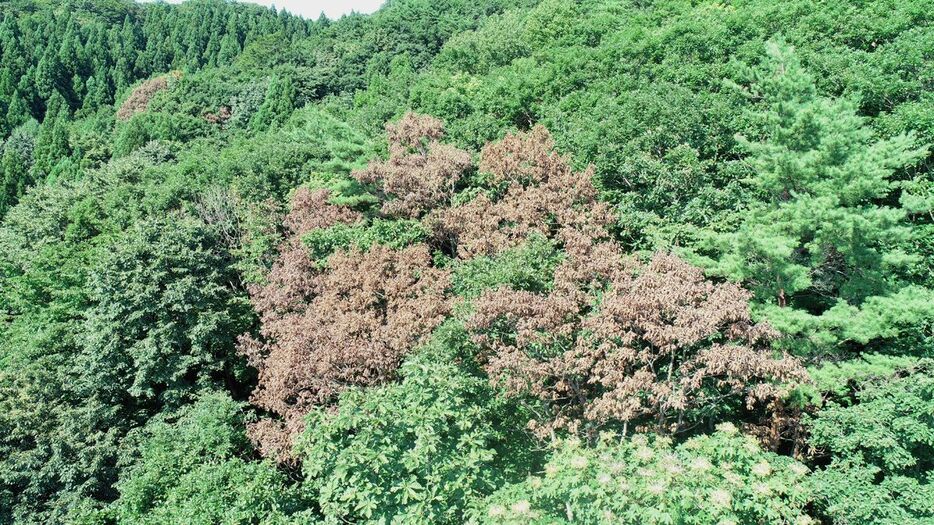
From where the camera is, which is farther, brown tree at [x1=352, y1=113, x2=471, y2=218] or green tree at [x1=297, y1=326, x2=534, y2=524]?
brown tree at [x1=352, y1=113, x2=471, y2=218]

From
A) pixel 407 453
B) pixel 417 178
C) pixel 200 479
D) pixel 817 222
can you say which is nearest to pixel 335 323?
pixel 200 479

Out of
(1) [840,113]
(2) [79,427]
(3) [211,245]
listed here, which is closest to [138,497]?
(2) [79,427]

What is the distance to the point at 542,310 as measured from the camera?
13.0 metres

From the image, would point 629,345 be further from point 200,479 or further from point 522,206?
point 200,479

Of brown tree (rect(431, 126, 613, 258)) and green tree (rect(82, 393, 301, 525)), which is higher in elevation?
brown tree (rect(431, 126, 613, 258))

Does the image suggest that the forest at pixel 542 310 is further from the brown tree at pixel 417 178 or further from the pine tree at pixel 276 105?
the pine tree at pixel 276 105

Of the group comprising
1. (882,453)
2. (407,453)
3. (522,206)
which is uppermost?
(522,206)

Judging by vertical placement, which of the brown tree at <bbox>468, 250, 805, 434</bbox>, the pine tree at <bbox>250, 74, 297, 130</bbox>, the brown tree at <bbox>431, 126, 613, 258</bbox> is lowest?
the brown tree at <bbox>468, 250, 805, 434</bbox>

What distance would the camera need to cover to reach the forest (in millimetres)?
11375

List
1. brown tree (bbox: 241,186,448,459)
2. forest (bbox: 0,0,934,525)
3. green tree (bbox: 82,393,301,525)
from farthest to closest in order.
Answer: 1. brown tree (bbox: 241,186,448,459)
2. green tree (bbox: 82,393,301,525)
3. forest (bbox: 0,0,934,525)

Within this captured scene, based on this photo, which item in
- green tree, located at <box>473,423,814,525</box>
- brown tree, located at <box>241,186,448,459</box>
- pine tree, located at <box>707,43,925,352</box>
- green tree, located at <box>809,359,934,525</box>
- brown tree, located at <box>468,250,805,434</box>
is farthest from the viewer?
brown tree, located at <box>241,186,448,459</box>

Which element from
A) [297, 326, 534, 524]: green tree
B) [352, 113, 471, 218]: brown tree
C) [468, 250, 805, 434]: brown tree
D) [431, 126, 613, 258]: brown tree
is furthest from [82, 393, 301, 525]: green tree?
[352, 113, 471, 218]: brown tree

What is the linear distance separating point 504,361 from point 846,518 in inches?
290

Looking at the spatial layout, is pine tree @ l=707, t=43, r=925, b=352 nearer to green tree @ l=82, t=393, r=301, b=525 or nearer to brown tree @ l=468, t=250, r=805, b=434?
brown tree @ l=468, t=250, r=805, b=434
